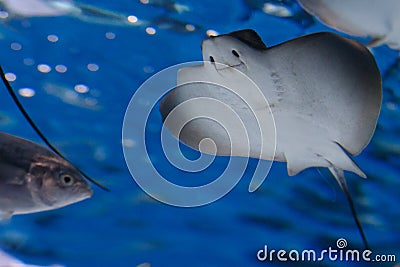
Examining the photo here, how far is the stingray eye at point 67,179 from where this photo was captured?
240 centimetres

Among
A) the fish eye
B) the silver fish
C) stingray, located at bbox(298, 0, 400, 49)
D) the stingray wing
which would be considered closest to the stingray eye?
the silver fish

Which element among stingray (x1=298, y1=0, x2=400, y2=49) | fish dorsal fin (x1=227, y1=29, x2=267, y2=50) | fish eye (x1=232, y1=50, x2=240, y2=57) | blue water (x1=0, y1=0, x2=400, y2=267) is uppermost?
stingray (x1=298, y1=0, x2=400, y2=49)

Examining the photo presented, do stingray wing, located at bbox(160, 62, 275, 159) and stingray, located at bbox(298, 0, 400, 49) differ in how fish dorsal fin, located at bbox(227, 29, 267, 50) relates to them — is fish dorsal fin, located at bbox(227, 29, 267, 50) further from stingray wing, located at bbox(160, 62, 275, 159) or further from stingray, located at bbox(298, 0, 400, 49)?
stingray, located at bbox(298, 0, 400, 49)

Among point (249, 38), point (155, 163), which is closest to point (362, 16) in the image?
point (249, 38)

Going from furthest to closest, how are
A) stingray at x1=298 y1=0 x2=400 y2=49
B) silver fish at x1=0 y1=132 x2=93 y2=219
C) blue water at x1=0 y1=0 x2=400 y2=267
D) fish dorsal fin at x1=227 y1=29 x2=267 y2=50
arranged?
blue water at x1=0 y1=0 x2=400 y2=267 → stingray at x1=298 y1=0 x2=400 y2=49 → fish dorsal fin at x1=227 y1=29 x2=267 y2=50 → silver fish at x1=0 y1=132 x2=93 y2=219

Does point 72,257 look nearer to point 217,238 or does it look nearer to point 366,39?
point 217,238

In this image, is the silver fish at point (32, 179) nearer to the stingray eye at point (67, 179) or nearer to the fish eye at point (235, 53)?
the stingray eye at point (67, 179)

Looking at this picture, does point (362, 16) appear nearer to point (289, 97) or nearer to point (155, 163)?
point (289, 97)

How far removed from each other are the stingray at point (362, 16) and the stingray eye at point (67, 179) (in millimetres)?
1822

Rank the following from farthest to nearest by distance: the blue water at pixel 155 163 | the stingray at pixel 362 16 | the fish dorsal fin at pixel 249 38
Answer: the blue water at pixel 155 163 → the stingray at pixel 362 16 → the fish dorsal fin at pixel 249 38

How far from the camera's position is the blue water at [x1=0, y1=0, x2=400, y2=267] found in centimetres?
353

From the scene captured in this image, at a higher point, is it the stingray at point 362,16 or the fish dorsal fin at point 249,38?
the stingray at point 362,16

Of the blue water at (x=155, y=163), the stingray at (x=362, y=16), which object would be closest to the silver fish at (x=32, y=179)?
the blue water at (x=155, y=163)

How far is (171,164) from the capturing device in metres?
4.71
